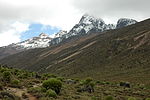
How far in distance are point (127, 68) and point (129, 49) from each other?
36713mm

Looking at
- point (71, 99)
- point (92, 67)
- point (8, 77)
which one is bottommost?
point (71, 99)

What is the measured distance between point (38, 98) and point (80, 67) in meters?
135

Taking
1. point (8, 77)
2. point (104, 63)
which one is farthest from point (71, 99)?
point (104, 63)

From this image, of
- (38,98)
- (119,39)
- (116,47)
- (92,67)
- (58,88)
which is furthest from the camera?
(119,39)

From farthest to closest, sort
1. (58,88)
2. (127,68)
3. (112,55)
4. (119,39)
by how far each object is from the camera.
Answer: (119,39) → (112,55) → (127,68) → (58,88)

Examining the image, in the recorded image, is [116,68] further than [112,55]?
No

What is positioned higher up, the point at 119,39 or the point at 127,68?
the point at 119,39

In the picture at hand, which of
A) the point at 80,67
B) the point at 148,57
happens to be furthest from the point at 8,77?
the point at 80,67

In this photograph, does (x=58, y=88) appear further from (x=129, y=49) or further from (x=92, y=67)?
(x=129, y=49)

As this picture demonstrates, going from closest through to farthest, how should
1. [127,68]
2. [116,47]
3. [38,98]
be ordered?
[38,98], [127,68], [116,47]

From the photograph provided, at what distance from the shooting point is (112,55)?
6555 inches

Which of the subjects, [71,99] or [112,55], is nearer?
[71,99]

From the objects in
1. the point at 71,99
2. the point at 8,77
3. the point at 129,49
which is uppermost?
the point at 129,49

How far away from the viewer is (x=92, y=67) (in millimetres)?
155000
